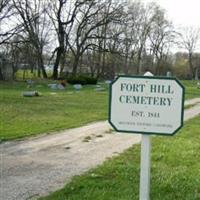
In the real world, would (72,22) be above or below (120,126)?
above

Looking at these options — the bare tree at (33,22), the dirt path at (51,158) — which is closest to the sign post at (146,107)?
the dirt path at (51,158)

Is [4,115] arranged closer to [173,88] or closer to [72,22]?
[173,88]

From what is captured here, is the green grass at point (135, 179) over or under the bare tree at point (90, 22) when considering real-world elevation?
under

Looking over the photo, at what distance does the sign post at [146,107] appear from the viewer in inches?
185

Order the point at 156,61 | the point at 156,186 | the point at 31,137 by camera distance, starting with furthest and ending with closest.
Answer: the point at 156,61, the point at 31,137, the point at 156,186

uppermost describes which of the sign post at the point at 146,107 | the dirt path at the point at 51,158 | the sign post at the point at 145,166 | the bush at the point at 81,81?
the sign post at the point at 146,107

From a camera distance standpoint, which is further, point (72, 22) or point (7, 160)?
point (72, 22)

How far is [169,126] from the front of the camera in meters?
4.72

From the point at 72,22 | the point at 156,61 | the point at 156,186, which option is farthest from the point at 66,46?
the point at 156,186

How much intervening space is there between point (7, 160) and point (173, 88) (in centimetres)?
542

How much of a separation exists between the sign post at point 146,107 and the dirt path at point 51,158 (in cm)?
233

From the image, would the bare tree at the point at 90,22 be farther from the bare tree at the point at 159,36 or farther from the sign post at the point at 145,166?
the sign post at the point at 145,166

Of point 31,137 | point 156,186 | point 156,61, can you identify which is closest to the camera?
point 156,186

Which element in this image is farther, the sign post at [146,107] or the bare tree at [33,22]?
the bare tree at [33,22]
